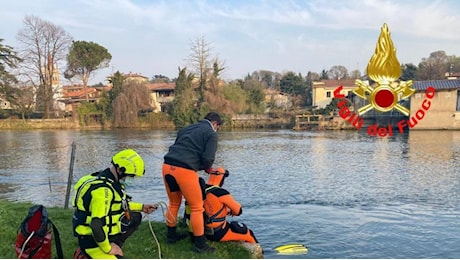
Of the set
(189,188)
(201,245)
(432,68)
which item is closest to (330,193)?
(201,245)

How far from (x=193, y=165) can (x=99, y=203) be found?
183 cm

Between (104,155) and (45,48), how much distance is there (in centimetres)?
5050

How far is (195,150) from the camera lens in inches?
237

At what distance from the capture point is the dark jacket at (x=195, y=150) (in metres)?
5.96

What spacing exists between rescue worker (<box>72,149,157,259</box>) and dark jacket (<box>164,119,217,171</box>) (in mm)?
1245

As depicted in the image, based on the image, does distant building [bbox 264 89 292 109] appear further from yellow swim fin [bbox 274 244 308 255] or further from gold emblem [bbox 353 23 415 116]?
yellow swim fin [bbox 274 244 308 255]

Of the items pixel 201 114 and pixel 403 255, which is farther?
pixel 201 114

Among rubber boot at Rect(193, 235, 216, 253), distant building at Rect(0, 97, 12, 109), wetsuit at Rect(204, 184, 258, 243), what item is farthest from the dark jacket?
distant building at Rect(0, 97, 12, 109)

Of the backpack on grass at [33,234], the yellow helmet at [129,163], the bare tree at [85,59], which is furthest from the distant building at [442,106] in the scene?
the bare tree at [85,59]

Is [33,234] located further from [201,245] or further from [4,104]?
[4,104]

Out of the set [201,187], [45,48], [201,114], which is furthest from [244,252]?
[45,48]

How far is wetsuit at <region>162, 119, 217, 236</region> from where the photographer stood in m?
5.95

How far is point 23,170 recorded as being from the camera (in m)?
18.9

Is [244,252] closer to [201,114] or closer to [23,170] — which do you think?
[23,170]
